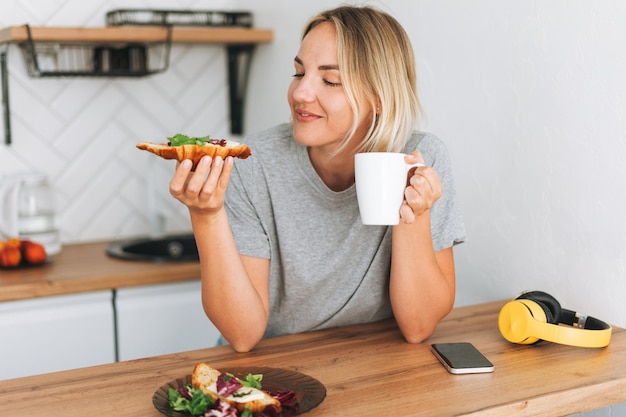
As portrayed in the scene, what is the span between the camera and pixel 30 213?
2.31m

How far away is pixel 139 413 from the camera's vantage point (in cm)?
107

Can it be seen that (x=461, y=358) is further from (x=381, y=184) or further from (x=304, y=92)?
(x=304, y=92)

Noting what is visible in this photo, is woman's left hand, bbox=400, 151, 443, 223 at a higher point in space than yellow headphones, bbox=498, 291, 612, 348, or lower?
higher

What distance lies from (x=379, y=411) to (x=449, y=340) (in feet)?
1.23

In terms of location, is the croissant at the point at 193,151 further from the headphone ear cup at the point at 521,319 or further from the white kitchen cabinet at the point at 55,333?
the white kitchen cabinet at the point at 55,333

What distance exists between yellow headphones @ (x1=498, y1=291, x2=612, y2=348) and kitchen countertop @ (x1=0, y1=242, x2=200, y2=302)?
A: 42.1 inches

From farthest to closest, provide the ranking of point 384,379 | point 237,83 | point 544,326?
point 237,83, point 544,326, point 384,379

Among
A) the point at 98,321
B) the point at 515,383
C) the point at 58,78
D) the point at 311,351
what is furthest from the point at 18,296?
the point at 515,383

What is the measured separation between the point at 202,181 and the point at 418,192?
343 mm

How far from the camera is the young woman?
4.58 feet

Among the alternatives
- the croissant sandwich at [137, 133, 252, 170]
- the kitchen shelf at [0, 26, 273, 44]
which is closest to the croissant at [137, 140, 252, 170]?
the croissant sandwich at [137, 133, 252, 170]

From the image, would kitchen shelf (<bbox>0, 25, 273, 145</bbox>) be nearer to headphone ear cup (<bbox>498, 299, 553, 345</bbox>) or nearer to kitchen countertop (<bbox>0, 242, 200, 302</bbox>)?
kitchen countertop (<bbox>0, 242, 200, 302</bbox>)

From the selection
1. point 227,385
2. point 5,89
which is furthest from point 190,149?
point 5,89

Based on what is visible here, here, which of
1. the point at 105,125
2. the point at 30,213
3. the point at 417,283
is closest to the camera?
the point at 417,283
